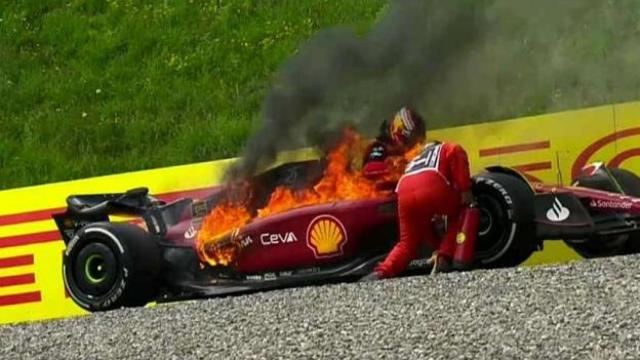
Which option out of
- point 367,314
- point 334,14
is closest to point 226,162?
point 367,314

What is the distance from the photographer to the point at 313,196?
9984mm

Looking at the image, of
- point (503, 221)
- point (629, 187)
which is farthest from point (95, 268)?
point (629, 187)

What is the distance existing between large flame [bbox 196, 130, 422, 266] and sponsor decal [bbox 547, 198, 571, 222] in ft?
3.81

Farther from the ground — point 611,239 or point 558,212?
point 558,212

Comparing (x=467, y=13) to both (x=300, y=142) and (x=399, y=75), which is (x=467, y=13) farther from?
(x=300, y=142)

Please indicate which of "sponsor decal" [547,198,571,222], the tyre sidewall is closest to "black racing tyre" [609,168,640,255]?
"sponsor decal" [547,198,571,222]

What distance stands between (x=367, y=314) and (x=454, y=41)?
3950mm

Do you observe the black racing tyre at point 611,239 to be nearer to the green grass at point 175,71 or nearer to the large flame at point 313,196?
the green grass at point 175,71

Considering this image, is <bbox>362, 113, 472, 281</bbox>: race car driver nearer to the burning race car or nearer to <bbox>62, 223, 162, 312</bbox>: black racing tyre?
the burning race car

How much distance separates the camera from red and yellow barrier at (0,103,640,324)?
10867 mm

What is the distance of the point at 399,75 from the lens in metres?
10.7

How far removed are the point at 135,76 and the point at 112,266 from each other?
8.93 meters

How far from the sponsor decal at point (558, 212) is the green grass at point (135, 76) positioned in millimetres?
5795

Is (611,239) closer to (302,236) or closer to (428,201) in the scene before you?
(428,201)
